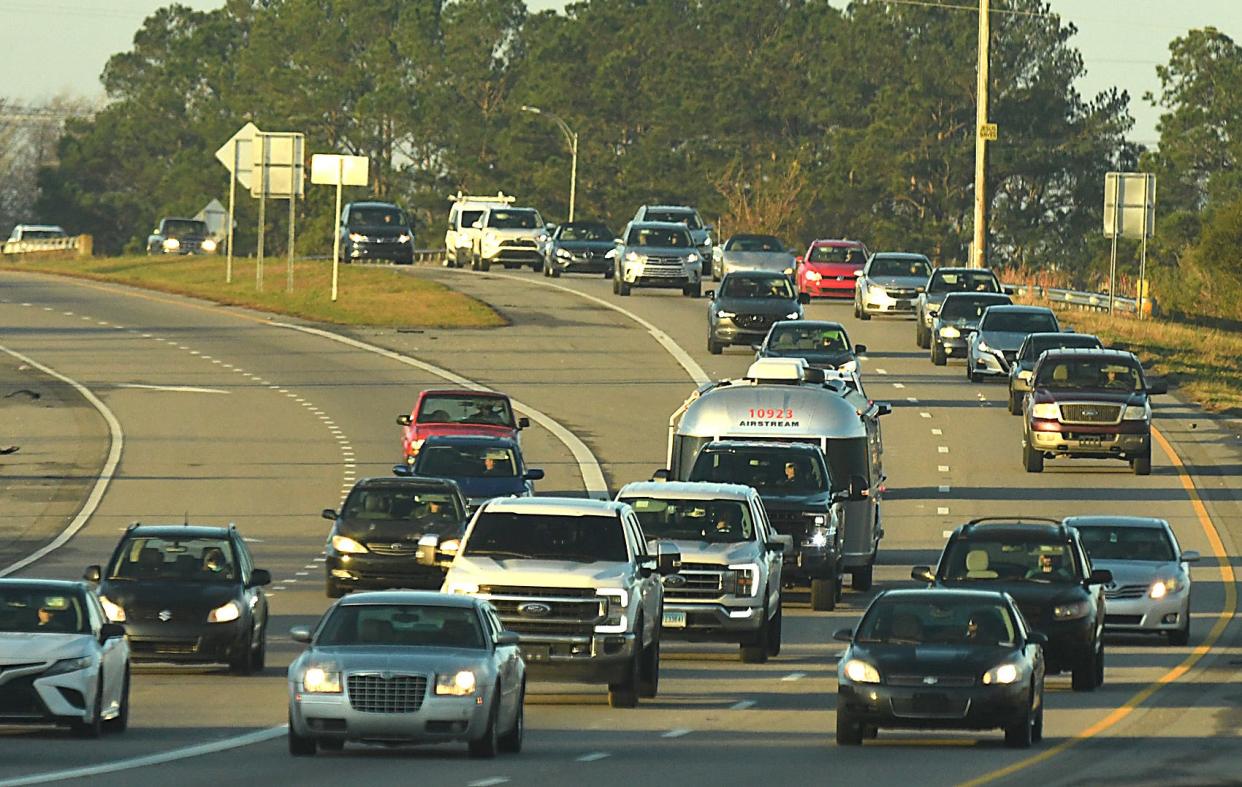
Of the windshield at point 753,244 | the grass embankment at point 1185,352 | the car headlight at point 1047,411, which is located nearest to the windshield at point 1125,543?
the car headlight at point 1047,411

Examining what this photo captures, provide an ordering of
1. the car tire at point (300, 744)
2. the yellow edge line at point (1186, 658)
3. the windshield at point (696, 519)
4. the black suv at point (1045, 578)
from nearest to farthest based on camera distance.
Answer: the car tire at point (300, 744)
the yellow edge line at point (1186, 658)
the black suv at point (1045, 578)
the windshield at point (696, 519)

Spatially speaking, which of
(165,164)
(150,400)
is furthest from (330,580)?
(165,164)

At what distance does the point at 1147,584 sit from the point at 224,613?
1125cm

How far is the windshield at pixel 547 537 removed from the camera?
24047mm

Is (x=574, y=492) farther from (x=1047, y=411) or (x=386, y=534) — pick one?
(x=386, y=534)

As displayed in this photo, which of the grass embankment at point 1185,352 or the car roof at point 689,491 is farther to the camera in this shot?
the grass embankment at point 1185,352

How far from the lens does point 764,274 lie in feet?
194

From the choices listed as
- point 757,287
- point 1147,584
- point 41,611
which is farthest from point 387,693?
point 757,287

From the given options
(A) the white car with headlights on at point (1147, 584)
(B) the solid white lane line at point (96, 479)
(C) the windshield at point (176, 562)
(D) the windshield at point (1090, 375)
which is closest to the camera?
(C) the windshield at point (176, 562)

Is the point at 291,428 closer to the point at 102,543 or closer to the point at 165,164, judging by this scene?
the point at 102,543

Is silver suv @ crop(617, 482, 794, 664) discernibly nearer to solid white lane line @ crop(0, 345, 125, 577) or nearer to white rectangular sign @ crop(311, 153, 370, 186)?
solid white lane line @ crop(0, 345, 125, 577)

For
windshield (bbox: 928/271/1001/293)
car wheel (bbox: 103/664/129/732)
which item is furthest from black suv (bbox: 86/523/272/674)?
windshield (bbox: 928/271/1001/293)

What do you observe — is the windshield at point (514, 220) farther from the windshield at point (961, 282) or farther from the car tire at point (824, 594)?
the car tire at point (824, 594)

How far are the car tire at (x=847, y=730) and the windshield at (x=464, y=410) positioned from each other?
22225mm
